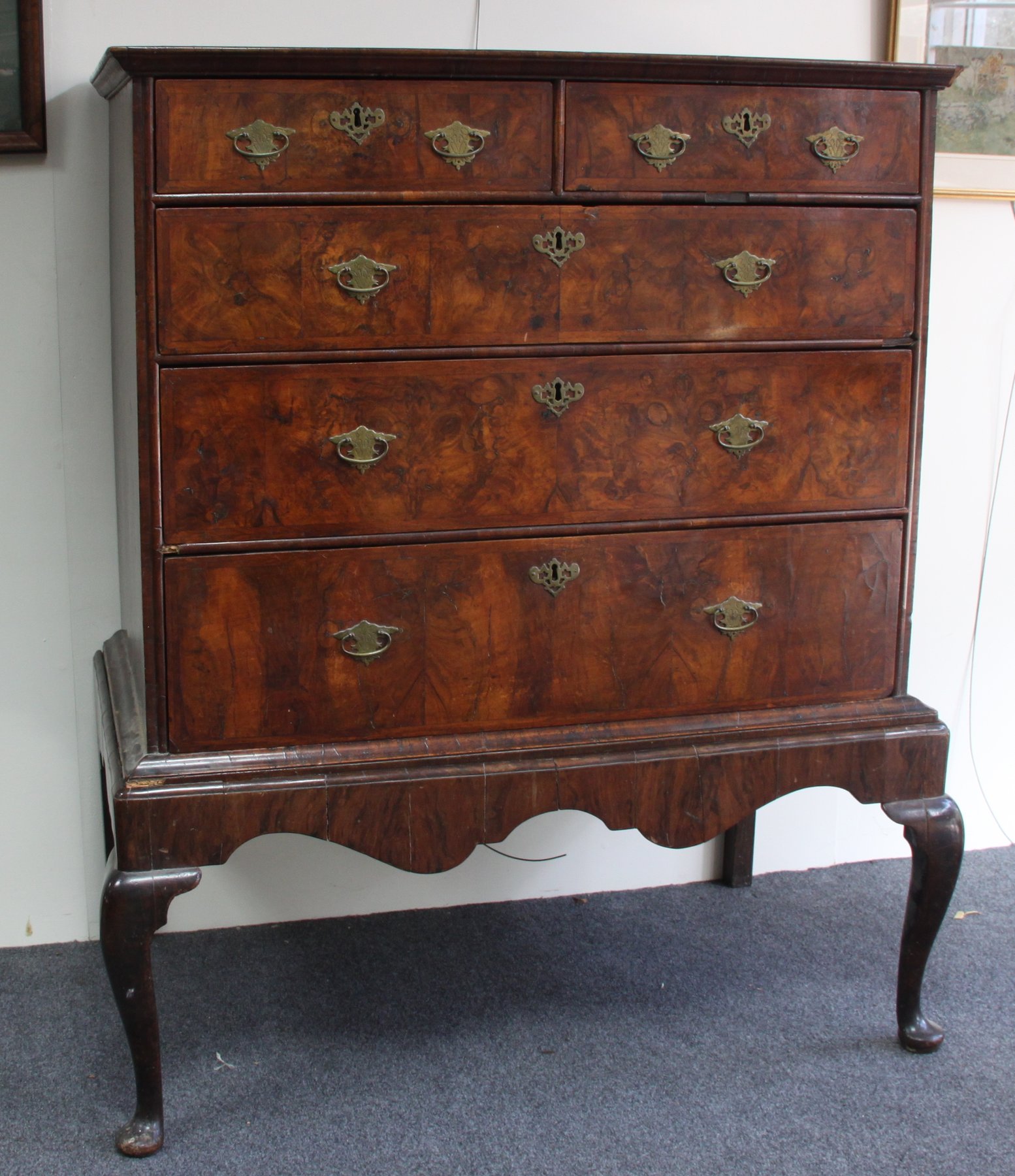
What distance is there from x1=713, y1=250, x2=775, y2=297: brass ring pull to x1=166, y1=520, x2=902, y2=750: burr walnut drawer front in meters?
0.36

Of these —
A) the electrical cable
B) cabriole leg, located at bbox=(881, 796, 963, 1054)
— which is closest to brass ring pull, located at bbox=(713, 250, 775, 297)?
cabriole leg, located at bbox=(881, 796, 963, 1054)

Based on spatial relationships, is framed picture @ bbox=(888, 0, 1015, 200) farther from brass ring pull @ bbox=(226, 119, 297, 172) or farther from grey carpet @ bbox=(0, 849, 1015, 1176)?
grey carpet @ bbox=(0, 849, 1015, 1176)

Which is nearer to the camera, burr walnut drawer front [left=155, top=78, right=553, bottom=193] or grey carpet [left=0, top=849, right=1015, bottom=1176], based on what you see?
burr walnut drawer front [left=155, top=78, right=553, bottom=193]

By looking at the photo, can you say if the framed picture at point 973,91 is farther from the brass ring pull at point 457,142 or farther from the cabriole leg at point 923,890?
the cabriole leg at point 923,890

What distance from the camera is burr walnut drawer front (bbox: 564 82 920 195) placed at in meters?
1.70

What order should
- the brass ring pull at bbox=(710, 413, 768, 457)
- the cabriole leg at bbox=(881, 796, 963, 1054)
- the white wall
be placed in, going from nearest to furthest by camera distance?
the brass ring pull at bbox=(710, 413, 768, 457) < the cabriole leg at bbox=(881, 796, 963, 1054) < the white wall

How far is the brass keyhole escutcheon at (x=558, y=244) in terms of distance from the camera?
1706 millimetres

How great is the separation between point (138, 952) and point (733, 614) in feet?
3.27

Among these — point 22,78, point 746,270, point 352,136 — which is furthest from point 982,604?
point 22,78

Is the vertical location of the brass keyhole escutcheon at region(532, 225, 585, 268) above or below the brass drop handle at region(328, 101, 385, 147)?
below

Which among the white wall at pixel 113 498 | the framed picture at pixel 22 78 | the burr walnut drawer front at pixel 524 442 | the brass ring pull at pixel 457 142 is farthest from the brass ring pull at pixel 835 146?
the framed picture at pixel 22 78

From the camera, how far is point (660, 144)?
5.64 ft

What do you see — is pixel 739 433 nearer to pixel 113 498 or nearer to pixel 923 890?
pixel 923 890

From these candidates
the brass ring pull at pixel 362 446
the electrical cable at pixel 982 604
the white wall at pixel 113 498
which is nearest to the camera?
the brass ring pull at pixel 362 446
